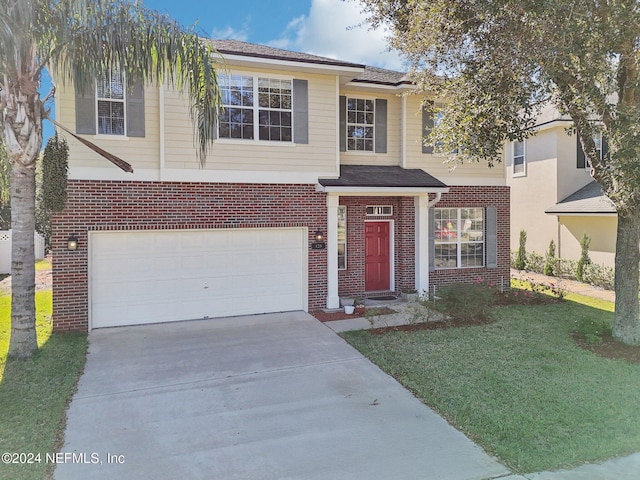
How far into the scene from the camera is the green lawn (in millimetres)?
4513

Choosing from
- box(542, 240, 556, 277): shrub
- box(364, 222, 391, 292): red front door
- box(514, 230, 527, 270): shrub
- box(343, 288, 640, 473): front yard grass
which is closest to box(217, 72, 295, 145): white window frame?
box(364, 222, 391, 292): red front door

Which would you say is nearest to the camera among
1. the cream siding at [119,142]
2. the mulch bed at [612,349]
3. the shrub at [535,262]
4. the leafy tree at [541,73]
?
the leafy tree at [541,73]

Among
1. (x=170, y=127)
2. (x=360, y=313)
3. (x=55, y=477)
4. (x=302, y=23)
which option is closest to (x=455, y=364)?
(x=360, y=313)

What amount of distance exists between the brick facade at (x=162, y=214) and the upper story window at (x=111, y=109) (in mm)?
1183

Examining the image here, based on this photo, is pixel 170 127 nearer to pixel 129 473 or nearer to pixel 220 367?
pixel 220 367

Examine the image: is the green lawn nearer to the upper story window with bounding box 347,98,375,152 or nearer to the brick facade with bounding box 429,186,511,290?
the upper story window with bounding box 347,98,375,152

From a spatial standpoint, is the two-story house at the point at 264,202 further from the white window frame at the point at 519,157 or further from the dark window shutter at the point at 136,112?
the white window frame at the point at 519,157

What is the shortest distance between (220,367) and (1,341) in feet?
15.1

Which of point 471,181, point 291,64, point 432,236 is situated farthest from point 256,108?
point 471,181

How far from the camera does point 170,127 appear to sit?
9758mm

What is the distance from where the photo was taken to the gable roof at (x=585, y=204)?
14.3m

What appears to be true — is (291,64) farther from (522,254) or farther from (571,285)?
(522,254)

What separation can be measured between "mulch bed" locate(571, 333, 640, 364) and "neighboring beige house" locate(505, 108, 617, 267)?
7.32 m

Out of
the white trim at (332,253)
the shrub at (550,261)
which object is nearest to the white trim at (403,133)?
the white trim at (332,253)
